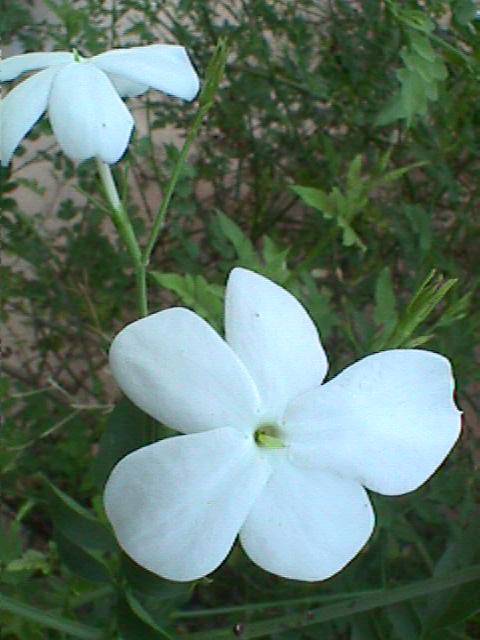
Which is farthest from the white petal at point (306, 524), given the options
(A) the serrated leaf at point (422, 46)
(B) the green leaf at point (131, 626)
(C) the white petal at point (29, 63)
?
(A) the serrated leaf at point (422, 46)

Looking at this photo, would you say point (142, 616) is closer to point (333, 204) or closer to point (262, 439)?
point (262, 439)

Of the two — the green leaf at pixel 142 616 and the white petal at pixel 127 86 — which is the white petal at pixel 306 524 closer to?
the green leaf at pixel 142 616

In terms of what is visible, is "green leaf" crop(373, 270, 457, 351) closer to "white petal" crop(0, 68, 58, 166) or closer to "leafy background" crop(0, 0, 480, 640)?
"leafy background" crop(0, 0, 480, 640)

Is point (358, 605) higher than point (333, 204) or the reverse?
the reverse

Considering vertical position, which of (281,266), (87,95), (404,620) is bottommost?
(404,620)

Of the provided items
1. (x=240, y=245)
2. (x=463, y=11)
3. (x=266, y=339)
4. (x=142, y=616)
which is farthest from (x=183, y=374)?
(x=463, y=11)

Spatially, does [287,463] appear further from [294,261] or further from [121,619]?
[294,261]
